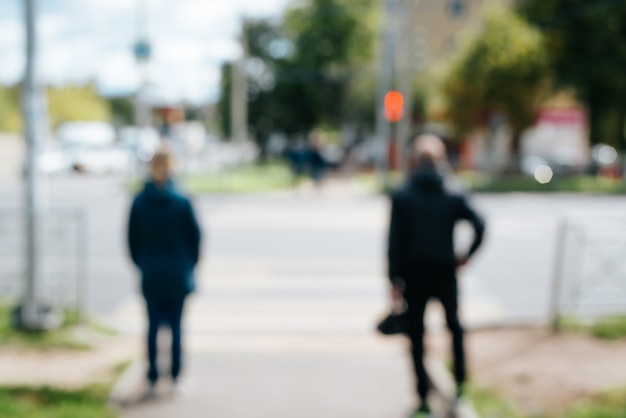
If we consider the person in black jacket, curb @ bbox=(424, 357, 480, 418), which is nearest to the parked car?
curb @ bbox=(424, 357, 480, 418)

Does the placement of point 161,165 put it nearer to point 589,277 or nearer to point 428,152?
point 428,152

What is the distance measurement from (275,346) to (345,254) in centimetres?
578

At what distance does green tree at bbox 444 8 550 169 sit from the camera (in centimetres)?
3175

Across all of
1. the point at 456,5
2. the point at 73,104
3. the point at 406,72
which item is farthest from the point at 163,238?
the point at 456,5

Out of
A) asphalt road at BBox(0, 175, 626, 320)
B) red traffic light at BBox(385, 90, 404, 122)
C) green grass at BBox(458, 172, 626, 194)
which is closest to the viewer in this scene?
asphalt road at BBox(0, 175, 626, 320)

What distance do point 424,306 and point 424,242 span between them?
44 centimetres

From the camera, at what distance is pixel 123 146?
26.5 meters

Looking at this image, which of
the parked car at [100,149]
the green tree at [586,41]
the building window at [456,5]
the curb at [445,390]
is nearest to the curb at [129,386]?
the curb at [445,390]

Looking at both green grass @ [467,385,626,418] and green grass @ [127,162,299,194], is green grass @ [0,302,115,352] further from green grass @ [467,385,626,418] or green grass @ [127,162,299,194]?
green grass @ [127,162,299,194]

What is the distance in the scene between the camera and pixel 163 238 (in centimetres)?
515

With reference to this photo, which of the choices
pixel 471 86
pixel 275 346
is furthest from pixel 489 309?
pixel 471 86

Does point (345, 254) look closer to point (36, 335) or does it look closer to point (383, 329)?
point (36, 335)

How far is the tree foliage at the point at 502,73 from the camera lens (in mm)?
31750

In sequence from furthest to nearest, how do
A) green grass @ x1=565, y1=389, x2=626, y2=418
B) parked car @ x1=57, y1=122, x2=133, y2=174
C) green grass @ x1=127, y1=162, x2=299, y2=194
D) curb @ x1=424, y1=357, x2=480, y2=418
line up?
green grass @ x1=127, y1=162, x2=299, y2=194
parked car @ x1=57, y1=122, x2=133, y2=174
curb @ x1=424, y1=357, x2=480, y2=418
green grass @ x1=565, y1=389, x2=626, y2=418
